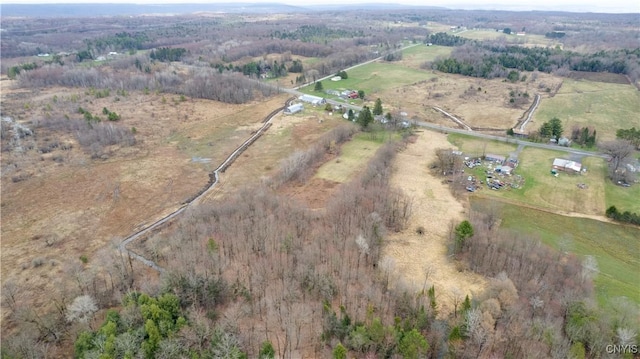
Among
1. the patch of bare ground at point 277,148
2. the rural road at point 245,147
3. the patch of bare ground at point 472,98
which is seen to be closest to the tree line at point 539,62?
the patch of bare ground at point 472,98

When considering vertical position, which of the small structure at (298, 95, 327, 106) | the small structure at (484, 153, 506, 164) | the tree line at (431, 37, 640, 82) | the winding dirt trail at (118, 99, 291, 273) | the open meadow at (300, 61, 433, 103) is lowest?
the winding dirt trail at (118, 99, 291, 273)

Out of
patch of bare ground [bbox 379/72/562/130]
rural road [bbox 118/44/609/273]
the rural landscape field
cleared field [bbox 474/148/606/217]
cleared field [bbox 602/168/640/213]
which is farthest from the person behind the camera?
patch of bare ground [bbox 379/72/562/130]

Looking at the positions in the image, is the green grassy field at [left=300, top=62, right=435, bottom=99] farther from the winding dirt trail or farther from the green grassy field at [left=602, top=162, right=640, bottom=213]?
the green grassy field at [left=602, top=162, right=640, bottom=213]

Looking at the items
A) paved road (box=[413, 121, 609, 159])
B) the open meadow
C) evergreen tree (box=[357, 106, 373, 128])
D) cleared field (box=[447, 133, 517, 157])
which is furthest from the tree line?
evergreen tree (box=[357, 106, 373, 128])

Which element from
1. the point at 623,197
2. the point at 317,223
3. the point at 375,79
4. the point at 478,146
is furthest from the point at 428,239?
the point at 375,79

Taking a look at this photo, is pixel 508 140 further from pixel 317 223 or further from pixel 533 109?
pixel 317 223

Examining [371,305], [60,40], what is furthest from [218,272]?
[60,40]

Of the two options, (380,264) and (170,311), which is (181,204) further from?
(380,264)

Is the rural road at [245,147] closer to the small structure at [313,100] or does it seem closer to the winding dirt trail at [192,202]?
the winding dirt trail at [192,202]
